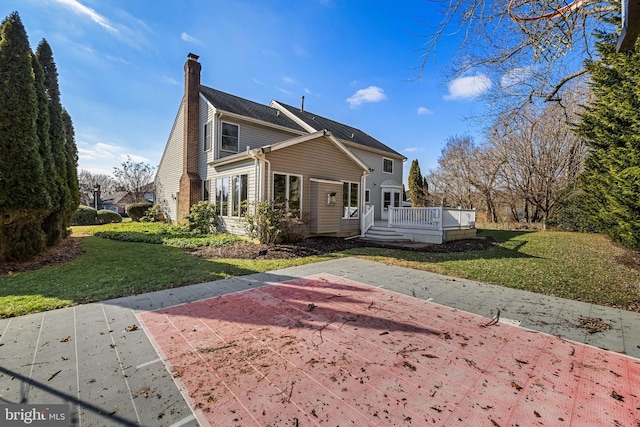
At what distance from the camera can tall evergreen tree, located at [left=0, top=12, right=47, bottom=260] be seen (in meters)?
6.27

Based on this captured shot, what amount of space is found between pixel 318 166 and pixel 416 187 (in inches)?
605

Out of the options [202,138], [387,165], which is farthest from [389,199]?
[202,138]

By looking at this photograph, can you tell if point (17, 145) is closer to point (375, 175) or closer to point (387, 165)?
point (375, 175)

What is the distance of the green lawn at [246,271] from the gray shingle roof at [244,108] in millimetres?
7922

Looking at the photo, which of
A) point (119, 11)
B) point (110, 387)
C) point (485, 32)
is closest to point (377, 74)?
point (485, 32)

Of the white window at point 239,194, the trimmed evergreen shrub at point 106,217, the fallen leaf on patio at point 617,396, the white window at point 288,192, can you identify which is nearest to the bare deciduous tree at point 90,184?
the trimmed evergreen shrub at point 106,217

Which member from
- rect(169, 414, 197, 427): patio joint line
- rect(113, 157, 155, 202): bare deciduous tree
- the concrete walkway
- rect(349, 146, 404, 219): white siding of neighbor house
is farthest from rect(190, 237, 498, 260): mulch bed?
rect(113, 157, 155, 202): bare deciduous tree

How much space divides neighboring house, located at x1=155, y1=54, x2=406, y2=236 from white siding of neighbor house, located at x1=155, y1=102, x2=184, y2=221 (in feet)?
0.20

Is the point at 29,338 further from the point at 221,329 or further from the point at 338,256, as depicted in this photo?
the point at 338,256

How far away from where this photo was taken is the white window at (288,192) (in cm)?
1082

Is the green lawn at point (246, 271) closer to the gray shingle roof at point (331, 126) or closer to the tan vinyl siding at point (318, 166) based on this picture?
the tan vinyl siding at point (318, 166)

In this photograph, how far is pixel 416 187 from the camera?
24594 millimetres

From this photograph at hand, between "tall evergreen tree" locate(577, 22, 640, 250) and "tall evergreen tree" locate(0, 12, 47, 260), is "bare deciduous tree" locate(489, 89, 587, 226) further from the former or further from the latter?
"tall evergreen tree" locate(0, 12, 47, 260)

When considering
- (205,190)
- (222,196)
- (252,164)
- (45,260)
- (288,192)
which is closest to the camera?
(45,260)
